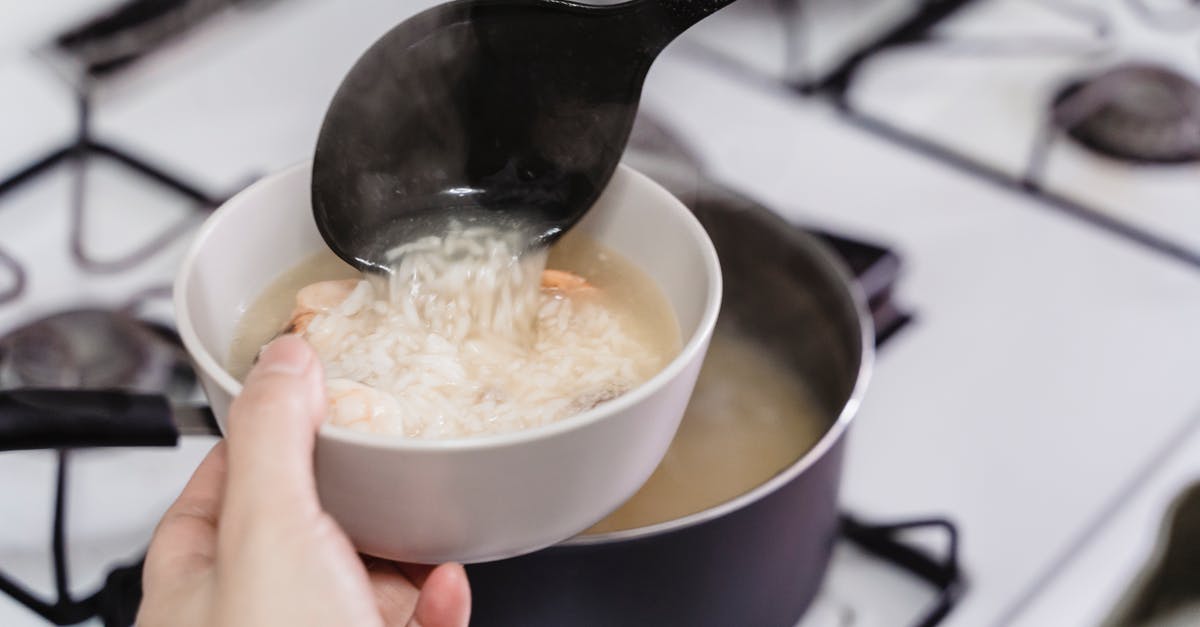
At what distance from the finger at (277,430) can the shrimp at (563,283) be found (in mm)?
158

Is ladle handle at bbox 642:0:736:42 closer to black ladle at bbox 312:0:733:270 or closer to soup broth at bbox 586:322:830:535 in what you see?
black ladle at bbox 312:0:733:270

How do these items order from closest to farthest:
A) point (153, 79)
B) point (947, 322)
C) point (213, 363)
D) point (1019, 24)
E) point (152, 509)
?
point (213, 363), point (152, 509), point (947, 322), point (153, 79), point (1019, 24)

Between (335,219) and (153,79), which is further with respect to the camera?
(153,79)

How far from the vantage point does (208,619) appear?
Answer: 1.51ft

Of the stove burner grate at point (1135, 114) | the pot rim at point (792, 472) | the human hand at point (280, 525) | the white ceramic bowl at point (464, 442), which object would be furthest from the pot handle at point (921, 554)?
the stove burner grate at point (1135, 114)

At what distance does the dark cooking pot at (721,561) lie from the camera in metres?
0.54

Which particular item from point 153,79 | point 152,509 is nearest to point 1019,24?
point 153,79

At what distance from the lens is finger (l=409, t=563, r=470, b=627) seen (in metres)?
0.50

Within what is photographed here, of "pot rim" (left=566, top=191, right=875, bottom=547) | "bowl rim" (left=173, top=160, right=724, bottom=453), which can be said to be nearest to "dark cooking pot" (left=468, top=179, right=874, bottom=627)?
"pot rim" (left=566, top=191, right=875, bottom=547)

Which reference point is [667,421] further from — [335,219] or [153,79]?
[153,79]

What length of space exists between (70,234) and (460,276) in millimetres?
475

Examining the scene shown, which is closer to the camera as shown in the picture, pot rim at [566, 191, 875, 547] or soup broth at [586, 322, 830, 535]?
pot rim at [566, 191, 875, 547]

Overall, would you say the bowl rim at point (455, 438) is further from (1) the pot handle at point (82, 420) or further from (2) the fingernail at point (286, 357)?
(1) the pot handle at point (82, 420)

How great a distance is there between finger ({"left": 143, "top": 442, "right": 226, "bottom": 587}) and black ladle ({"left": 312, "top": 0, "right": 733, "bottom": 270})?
0.15 metres
